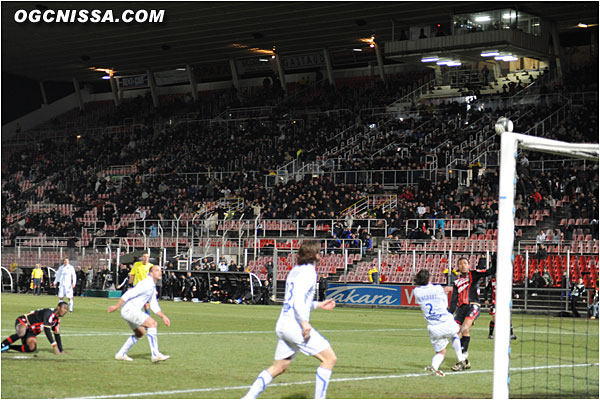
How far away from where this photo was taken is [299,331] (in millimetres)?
9516

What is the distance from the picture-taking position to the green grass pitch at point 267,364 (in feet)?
37.9

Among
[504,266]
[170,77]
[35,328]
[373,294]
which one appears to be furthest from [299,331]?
[170,77]

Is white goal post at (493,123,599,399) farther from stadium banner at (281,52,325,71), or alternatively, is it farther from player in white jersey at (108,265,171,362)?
stadium banner at (281,52,325,71)

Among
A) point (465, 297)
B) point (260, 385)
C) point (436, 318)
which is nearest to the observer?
point (260, 385)

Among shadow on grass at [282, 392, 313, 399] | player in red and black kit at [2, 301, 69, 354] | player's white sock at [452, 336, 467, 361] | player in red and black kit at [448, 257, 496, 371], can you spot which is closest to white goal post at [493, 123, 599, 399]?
shadow on grass at [282, 392, 313, 399]

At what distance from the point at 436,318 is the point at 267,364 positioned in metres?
2.92

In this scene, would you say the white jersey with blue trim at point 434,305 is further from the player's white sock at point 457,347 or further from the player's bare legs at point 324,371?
the player's bare legs at point 324,371

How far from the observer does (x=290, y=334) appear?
9516 mm

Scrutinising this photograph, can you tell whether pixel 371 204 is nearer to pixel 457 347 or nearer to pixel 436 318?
pixel 457 347

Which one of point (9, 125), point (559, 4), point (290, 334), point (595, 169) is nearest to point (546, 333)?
point (290, 334)

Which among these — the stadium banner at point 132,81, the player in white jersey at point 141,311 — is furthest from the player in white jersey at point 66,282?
the stadium banner at point 132,81

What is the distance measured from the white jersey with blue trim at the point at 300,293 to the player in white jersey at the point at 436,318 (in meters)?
4.24

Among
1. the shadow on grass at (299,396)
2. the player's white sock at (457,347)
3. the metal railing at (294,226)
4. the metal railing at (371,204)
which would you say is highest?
the metal railing at (371,204)

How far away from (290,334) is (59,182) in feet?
168
